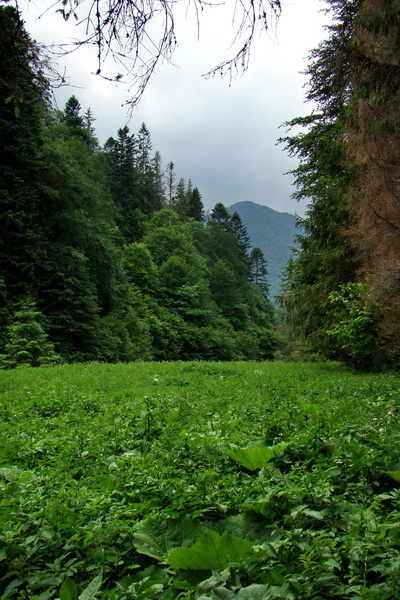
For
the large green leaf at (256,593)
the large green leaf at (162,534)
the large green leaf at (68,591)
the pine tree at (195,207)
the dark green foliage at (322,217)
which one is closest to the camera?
the large green leaf at (256,593)

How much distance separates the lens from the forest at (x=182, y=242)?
6.27 meters

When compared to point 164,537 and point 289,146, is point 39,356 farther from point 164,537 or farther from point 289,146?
point 164,537

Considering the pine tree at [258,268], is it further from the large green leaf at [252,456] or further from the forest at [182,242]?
the large green leaf at [252,456]

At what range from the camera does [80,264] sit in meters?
24.0

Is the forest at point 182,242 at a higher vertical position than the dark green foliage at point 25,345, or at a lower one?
higher

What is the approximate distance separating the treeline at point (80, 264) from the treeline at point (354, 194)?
16.3 feet

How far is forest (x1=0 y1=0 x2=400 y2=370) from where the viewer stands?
627 cm

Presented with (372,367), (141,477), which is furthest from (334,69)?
(372,367)

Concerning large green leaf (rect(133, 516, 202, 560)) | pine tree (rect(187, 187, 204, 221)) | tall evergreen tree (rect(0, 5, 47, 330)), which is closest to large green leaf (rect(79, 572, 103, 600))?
large green leaf (rect(133, 516, 202, 560))

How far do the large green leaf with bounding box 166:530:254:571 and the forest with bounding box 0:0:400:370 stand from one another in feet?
9.64

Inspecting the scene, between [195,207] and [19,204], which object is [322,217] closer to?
[19,204]

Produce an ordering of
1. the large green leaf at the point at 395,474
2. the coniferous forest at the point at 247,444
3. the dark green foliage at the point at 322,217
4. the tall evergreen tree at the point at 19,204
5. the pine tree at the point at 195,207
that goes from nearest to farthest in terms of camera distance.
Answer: the coniferous forest at the point at 247,444 → the large green leaf at the point at 395,474 → the dark green foliage at the point at 322,217 → the tall evergreen tree at the point at 19,204 → the pine tree at the point at 195,207

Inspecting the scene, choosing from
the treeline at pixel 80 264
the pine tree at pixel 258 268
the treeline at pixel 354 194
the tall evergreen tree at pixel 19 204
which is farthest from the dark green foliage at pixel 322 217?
the pine tree at pixel 258 268

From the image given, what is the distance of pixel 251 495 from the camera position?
2.54 metres
